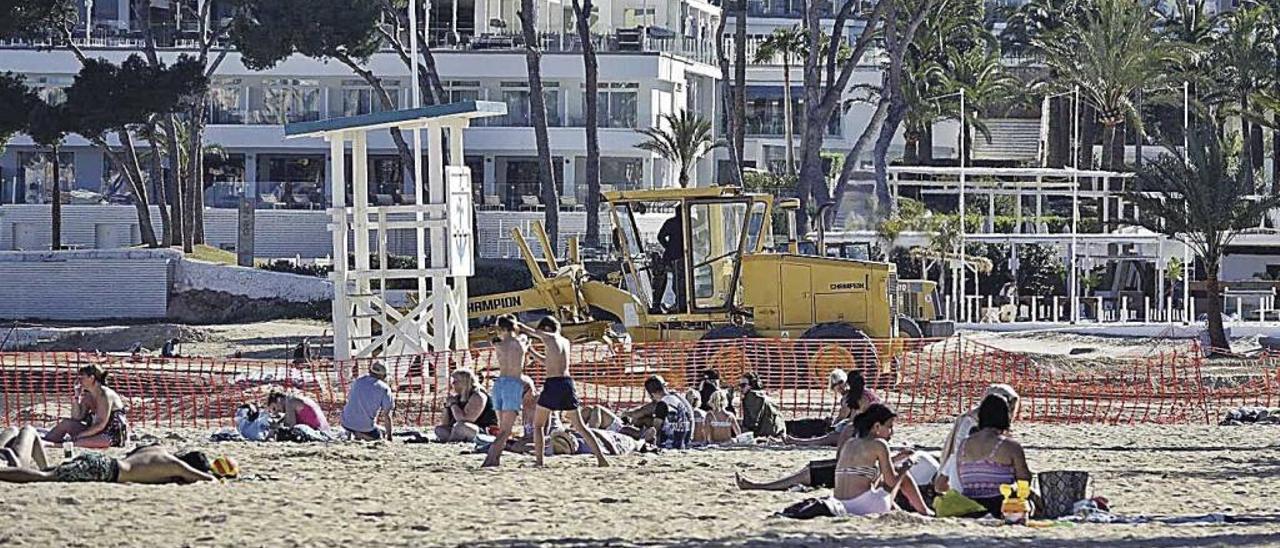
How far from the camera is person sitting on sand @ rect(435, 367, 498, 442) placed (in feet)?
62.8

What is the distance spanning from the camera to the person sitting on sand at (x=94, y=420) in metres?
17.9

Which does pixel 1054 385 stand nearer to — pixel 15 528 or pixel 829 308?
pixel 829 308

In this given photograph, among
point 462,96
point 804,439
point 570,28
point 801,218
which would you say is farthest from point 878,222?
point 804,439

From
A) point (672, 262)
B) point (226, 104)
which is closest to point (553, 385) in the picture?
point (672, 262)

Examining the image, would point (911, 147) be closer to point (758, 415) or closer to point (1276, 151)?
point (1276, 151)

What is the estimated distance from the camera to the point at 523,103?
6253 cm

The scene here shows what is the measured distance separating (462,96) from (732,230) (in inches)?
1362

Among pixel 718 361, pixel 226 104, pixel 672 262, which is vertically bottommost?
pixel 718 361

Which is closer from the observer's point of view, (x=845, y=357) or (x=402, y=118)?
(x=402, y=118)

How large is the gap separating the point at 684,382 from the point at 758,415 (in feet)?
17.4

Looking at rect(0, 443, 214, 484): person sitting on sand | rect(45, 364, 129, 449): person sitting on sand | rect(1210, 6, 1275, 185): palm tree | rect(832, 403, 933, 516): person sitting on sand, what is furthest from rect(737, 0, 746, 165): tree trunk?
rect(832, 403, 933, 516): person sitting on sand

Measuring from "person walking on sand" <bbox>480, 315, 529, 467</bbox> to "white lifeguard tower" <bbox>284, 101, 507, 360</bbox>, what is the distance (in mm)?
7100

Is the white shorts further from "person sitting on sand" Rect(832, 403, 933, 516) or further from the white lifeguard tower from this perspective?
the white lifeguard tower

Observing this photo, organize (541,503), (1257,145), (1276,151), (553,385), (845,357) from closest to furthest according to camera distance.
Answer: (541,503) < (553,385) < (845,357) < (1276,151) < (1257,145)
